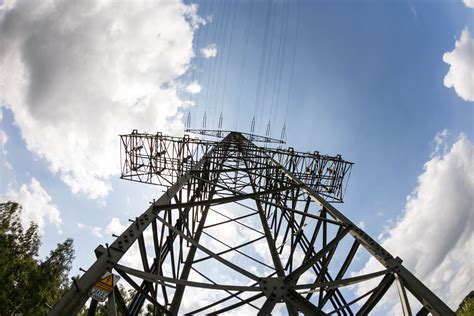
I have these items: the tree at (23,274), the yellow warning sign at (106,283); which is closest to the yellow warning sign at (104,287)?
the yellow warning sign at (106,283)

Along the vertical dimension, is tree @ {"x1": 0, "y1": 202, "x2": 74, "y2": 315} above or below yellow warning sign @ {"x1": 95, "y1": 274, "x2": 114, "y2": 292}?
above

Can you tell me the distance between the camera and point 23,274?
25.8 metres

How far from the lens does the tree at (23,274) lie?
946 inches

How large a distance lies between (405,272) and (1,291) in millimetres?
30612

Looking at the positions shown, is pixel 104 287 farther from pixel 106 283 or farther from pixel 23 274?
→ pixel 23 274

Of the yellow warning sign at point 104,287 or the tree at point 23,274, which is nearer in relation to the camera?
the yellow warning sign at point 104,287

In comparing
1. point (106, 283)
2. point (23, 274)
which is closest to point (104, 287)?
point (106, 283)

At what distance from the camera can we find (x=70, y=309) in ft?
10.4

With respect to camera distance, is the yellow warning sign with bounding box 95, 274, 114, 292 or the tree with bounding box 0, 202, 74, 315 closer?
the yellow warning sign with bounding box 95, 274, 114, 292

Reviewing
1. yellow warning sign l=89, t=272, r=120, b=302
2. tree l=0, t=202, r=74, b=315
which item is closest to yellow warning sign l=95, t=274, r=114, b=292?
yellow warning sign l=89, t=272, r=120, b=302

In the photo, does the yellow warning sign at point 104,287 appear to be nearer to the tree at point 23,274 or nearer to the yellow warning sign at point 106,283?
the yellow warning sign at point 106,283

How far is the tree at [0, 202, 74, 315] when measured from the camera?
24.0 m

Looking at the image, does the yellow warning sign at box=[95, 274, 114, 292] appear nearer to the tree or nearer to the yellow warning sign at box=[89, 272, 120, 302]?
the yellow warning sign at box=[89, 272, 120, 302]

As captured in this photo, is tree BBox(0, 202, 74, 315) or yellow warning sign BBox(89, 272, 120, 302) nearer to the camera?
yellow warning sign BBox(89, 272, 120, 302)
